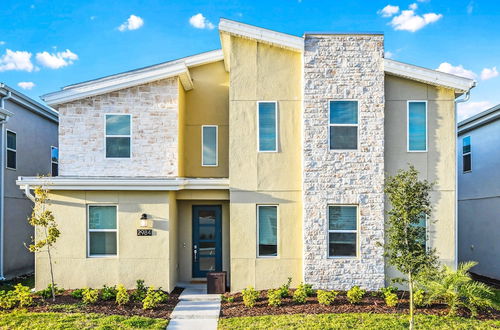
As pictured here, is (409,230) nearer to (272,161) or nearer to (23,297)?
(272,161)

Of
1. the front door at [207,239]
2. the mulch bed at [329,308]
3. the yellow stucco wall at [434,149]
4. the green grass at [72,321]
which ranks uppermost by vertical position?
the yellow stucco wall at [434,149]

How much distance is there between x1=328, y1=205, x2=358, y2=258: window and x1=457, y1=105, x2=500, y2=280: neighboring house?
657 centimetres

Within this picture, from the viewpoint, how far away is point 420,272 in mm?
7188

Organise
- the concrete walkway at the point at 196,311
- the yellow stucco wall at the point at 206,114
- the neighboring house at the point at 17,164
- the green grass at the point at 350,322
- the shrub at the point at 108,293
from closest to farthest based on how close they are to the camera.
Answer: the green grass at the point at 350,322
the concrete walkway at the point at 196,311
the shrub at the point at 108,293
the yellow stucco wall at the point at 206,114
the neighboring house at the point at 17,164

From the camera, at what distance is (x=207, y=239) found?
11430mm

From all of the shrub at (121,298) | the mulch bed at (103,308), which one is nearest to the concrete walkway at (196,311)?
the mulch bed at (103,308)

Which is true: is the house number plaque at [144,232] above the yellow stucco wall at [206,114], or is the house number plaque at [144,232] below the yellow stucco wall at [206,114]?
below

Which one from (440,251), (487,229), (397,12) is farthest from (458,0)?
(440,251)

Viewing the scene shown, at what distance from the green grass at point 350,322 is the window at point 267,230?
7.45 ft

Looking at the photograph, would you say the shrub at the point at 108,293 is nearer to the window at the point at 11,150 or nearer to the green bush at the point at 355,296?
the green bush at the point at 355,296

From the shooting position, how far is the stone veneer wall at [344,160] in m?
9.78

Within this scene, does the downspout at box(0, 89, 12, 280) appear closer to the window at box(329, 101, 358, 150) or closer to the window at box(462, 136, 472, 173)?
the window at box(329, 101, 358, 150)

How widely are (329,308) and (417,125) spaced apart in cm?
579

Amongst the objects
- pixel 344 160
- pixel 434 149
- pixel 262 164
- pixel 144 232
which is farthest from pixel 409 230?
pixel 144 232
